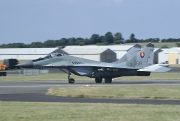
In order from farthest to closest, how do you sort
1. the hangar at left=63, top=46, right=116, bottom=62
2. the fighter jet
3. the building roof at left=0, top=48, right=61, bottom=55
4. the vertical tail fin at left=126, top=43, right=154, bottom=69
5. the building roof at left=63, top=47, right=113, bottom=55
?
the building roof at left=0, top=48, right=61, bottom=55, the building roof at left=63, top=47, right=113, bottom=55, the hangar at left=63, top=46, right=116, bottom=62, the vertical tail fin at left=126, top=43, right=154, bottom=69, the fighter jet

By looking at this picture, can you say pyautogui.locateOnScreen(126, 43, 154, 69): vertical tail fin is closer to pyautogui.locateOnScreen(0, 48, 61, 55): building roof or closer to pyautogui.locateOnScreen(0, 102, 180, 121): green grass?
pyautogui.locateOnScreen(0, 102, 180, 121): green grass

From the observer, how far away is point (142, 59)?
162 ft

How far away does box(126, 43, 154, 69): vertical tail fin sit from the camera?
49062 millimetres

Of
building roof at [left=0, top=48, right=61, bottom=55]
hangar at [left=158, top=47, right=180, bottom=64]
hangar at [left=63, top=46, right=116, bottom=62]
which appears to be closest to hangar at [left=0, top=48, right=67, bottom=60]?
building roof at [left=0, top=48, right=61, bottom=55]

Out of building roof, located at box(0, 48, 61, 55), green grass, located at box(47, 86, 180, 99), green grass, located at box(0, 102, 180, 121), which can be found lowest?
building roof, located at box(0, 48, 61, 55)

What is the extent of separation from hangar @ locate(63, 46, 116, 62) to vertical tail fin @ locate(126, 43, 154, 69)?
71.5m

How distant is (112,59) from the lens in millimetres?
128500

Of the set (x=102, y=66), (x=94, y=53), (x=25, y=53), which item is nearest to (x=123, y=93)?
(x=102, y=66)

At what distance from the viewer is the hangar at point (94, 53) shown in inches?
4811

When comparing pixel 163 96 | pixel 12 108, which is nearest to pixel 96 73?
pixel 163 96

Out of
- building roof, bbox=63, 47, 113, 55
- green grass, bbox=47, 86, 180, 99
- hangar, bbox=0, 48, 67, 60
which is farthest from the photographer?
hangar, bbox=0, 48, 67, 60

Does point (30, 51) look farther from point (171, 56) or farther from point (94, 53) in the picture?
point (171, 56)

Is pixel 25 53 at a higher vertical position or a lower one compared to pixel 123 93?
lower

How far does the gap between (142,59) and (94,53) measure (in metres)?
73.2
